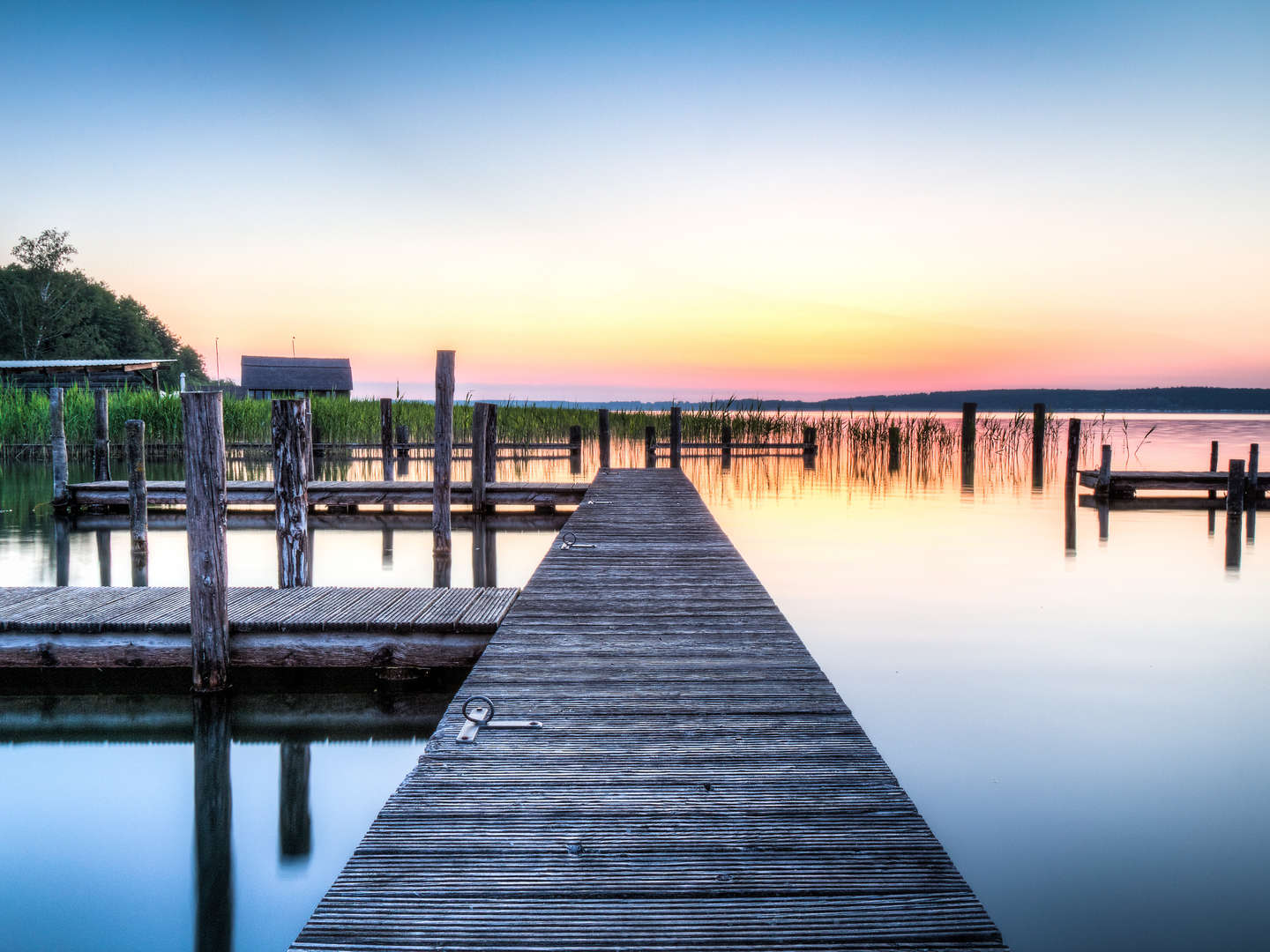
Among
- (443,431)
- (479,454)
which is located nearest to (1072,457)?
(479,454)

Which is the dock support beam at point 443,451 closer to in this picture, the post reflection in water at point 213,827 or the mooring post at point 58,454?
the post reflection in water at point 213,827

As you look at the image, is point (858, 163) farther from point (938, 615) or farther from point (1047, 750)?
point (1047, 750)

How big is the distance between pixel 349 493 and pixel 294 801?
374 inches

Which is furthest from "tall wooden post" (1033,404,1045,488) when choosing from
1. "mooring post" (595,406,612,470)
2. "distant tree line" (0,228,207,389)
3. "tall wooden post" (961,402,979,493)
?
"distant tree line" (0,228,207,389)

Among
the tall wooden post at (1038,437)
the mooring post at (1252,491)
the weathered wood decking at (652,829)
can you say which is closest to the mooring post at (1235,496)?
the mooring post at (1252,491)

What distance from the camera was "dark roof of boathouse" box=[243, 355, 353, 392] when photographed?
55312 mm

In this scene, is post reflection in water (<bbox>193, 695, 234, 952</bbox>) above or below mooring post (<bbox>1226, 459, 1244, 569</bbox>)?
below

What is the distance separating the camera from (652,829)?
7.55 feet

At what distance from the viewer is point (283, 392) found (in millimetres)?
53000

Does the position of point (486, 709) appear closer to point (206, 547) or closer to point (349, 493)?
point (206, 547)

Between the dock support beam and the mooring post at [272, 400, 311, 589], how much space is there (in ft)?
9.36

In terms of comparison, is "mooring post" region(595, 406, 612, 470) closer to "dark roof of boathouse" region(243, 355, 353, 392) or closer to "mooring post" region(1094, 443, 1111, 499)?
"mooring post" region(1094, 443, 1111, 499)

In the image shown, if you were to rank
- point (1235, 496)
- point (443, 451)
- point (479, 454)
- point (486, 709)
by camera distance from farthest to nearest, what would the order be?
point (1235, 496) → point (479, 454) → point (443, 451) → point (486, 709)

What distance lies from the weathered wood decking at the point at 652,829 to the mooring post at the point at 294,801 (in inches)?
64.6
